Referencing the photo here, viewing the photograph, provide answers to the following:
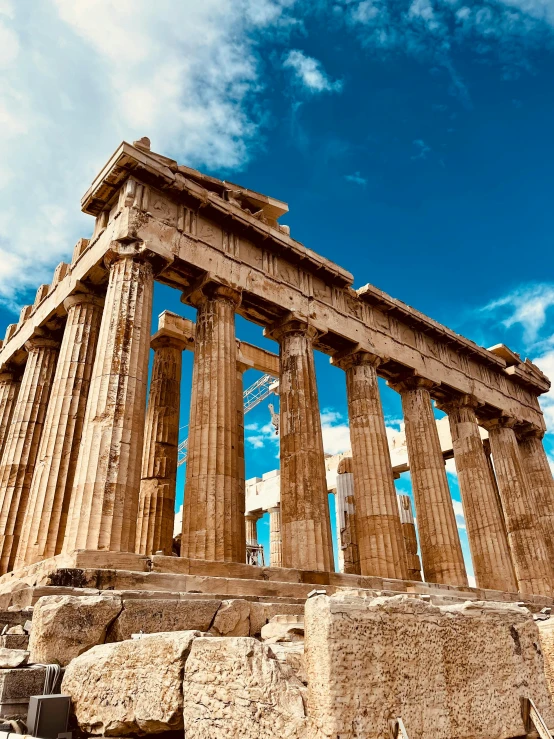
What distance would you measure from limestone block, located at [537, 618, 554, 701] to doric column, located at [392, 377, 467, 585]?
44.0 feet

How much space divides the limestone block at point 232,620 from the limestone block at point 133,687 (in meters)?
2.23

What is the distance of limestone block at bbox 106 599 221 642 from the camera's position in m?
6.56

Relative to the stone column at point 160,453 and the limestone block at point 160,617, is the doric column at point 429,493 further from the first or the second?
the limestone block at point 160,617

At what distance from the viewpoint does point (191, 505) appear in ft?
43.4

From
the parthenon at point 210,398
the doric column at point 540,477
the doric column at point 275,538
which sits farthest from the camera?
the doric column at point 275,538

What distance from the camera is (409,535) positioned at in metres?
26.9

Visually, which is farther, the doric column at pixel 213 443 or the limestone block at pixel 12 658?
the doric column at pixel 213 443

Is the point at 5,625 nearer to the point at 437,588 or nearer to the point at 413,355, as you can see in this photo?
the point at 437,588

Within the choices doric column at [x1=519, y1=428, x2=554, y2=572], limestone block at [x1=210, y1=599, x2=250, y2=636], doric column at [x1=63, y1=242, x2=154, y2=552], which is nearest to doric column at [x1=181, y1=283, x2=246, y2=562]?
doric column at [x1=63, y1=242, x2=154, y2=552]

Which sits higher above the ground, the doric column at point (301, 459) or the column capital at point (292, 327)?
the column capital at point (292, 327)

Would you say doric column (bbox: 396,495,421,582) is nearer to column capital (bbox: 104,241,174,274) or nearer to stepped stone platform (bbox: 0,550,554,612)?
stepped stone platform (bbox: 0,550,554,612)

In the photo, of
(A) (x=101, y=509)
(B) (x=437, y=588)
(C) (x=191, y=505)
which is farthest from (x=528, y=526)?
(A) (x=101, y=509)

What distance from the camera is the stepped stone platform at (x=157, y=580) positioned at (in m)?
8.63

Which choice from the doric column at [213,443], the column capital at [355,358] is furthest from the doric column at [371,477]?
the doric column at [213,443]
